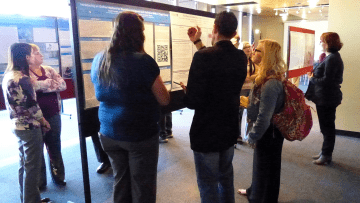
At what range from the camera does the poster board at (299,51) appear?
367 centimetres

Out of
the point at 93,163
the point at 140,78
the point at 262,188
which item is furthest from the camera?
the point at 93,163

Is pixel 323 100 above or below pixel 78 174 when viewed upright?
above

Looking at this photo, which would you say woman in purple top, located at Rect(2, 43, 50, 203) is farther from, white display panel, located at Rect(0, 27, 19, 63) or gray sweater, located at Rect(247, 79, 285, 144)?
gray sweater, located at Rect(247, 79, 285, 144)

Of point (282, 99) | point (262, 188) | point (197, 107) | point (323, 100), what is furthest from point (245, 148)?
point (197, 107)

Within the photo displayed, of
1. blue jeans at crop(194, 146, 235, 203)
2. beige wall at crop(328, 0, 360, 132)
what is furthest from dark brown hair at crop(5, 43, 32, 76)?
beige wall at crop(328, 0, 360, 132)

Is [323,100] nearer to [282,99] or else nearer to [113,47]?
[282,99]

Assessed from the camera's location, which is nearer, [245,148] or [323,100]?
[323,100]

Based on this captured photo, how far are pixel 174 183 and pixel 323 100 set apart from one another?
6.66ft

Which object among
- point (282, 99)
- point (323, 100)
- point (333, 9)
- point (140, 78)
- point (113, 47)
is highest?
point (333, 9)

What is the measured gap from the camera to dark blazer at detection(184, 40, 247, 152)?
61.4 inches

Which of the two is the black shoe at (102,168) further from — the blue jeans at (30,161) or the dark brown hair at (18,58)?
the dark brown hair at (18,58)

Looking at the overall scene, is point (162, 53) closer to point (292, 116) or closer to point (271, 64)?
point (271, 64)

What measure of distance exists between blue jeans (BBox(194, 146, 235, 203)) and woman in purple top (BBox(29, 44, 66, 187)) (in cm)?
165

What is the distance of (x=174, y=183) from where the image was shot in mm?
2859
